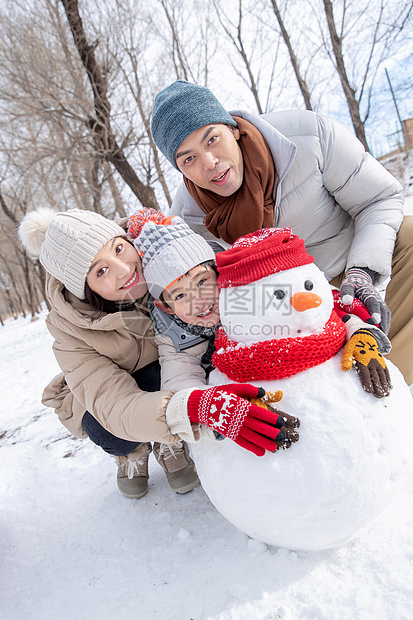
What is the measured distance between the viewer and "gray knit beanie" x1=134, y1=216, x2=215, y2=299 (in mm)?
1537

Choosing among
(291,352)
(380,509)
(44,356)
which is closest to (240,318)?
(291,352)

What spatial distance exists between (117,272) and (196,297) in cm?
36

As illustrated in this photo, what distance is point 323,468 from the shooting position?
108cm

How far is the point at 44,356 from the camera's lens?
5.52 meters

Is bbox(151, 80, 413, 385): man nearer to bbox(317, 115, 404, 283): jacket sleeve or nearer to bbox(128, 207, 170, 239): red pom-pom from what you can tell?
bbox(317, 115, 404, 283): jacket sleeve

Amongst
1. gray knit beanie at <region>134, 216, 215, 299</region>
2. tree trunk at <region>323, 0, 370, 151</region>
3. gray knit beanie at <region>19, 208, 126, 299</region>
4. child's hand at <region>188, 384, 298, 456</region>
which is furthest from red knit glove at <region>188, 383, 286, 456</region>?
tree trunk at <region>323, 0, 370, 151</region>

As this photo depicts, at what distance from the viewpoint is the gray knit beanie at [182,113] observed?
5.82 feet

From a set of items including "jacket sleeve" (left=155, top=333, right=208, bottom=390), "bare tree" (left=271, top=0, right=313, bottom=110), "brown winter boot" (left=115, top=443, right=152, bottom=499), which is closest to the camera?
"jacket sleeve" (left=155, top=333, right=208, bottom=390)

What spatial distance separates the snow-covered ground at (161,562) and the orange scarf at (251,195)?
49.7 inches

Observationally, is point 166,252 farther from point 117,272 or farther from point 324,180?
point 324,180

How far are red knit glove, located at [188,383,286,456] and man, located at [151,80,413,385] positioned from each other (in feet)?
2.81

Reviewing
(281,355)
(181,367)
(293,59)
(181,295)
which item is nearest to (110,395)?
(181,367)

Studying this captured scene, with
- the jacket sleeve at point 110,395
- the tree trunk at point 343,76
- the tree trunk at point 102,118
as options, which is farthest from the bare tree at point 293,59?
the jacket sleeve at point 110,395

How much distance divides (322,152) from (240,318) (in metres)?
1.14
